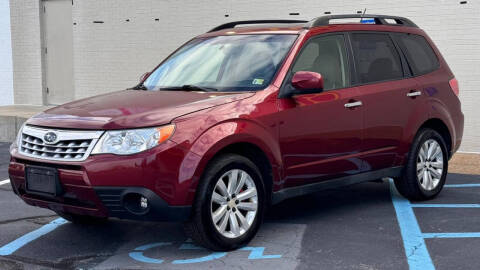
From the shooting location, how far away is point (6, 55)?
55.2ft

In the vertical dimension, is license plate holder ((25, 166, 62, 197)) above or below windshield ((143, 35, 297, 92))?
below

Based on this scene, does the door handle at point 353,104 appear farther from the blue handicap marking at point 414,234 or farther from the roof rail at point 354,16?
the blue handicap marking at point 414,234

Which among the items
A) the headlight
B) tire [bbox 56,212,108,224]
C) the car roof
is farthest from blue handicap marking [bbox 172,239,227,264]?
the car roof

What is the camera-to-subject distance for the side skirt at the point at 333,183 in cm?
584

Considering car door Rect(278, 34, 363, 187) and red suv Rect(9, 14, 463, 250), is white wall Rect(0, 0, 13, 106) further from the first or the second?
car door Rect(278, 34, 363, 187)

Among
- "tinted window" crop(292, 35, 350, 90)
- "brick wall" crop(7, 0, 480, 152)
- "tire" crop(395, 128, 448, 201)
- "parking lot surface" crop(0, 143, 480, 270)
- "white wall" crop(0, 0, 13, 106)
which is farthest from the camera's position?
"white wall" crop(0, 0, 13, 106)

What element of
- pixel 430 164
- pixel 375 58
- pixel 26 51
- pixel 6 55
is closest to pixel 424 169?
pixel 430 164

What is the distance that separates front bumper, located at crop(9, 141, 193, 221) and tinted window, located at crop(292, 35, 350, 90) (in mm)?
1652

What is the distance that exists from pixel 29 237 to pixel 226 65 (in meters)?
2.16

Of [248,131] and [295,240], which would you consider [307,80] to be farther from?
[295,240]

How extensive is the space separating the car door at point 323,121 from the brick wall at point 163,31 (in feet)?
16.1

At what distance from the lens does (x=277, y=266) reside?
5.00 metres

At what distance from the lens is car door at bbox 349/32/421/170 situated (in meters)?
6.51

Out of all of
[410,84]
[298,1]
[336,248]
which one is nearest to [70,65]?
[298,1]
